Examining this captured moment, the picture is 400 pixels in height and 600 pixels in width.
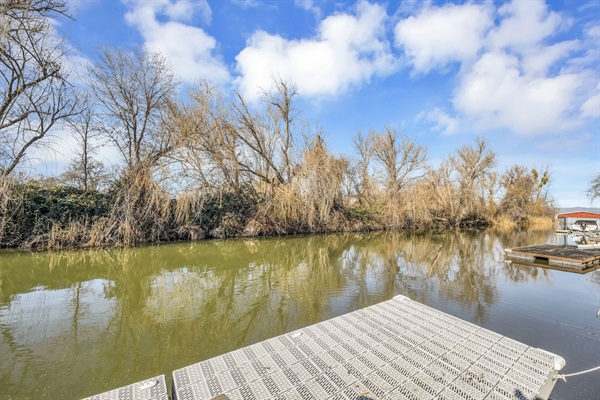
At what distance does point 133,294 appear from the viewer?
449 cm

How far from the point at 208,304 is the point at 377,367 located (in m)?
2.79

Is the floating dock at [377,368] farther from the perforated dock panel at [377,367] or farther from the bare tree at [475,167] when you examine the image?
the bare tree at [475,167]

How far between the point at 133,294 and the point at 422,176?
746 inches

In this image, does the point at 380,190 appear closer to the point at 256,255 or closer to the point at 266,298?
the point at 256,255

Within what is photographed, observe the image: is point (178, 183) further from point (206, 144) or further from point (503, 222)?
point (503, 222)

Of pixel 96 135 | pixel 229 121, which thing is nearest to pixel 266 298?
pixel 229 121

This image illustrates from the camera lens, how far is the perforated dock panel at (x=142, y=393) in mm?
1613

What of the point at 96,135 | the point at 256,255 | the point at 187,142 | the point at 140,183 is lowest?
the point at 256,255

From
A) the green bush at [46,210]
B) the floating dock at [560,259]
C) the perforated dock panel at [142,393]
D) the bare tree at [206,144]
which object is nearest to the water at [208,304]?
the floating dock at [560,259]

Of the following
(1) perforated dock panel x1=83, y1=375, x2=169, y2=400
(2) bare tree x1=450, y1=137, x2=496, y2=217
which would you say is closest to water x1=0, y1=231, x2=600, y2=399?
(1) perforated dock panel x1=83, y1=375, x2=169, y2=400

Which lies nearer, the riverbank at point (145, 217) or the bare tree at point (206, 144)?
the riverbank at point (145, 217)

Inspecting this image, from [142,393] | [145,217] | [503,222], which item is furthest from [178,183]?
[503,222]

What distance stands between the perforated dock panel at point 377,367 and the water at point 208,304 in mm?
602

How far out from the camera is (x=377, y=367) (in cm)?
198
